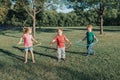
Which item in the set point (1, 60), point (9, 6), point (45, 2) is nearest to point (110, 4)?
point (45, 2)

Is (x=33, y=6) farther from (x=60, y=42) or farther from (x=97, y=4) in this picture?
(x=60, y=42)

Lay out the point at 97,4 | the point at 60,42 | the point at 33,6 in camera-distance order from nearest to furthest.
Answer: the point at 60,42 → the point at 33,6 → the point at 97,4

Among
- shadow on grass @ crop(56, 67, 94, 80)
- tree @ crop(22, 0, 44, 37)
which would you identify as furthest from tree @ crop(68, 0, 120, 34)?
shadow on grass @ crop(56, 67, 94, 80)

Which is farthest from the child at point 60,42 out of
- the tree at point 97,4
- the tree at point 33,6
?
the tree at point 97,4

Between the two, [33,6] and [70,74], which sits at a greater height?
[33,6]

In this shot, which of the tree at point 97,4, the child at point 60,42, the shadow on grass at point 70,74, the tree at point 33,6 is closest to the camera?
the shadow on grass at point 70,74

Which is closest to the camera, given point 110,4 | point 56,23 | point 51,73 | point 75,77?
point 75,77

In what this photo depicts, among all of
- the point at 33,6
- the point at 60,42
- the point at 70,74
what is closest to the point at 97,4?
the point at 33,6

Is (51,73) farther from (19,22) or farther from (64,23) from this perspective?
(64,23)

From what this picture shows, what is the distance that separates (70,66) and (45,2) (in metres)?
24.0

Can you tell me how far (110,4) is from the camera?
3975cm

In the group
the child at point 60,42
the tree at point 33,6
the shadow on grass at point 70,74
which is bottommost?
the shadow on grass at point 70,74

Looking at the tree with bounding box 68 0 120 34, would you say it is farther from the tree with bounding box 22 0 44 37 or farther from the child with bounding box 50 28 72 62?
the child with bounding box 50 28 72 62

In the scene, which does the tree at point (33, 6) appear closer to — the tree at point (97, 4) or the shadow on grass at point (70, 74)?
the tree at point (97, 4)
